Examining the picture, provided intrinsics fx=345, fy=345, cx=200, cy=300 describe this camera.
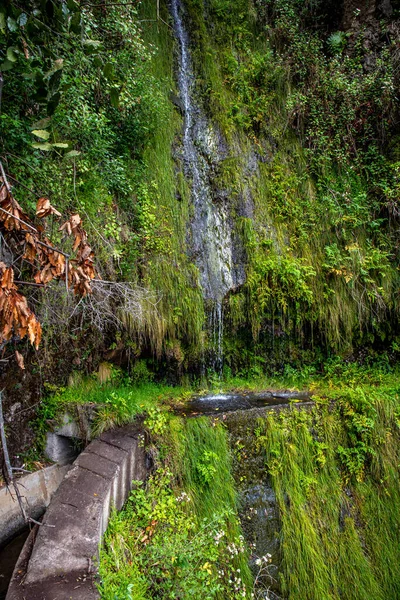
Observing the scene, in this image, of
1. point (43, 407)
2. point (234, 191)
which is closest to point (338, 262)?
point (234, 191)

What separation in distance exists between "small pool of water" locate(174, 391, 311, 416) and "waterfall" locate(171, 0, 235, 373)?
0.77 m

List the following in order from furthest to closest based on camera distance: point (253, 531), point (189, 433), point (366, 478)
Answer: point (366, 478), point (189, 433), point (253, 531)

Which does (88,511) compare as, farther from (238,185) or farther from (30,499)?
(238,185)

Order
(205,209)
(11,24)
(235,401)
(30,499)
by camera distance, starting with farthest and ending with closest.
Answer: (205,209), (235,401), (30,499), (11,24)

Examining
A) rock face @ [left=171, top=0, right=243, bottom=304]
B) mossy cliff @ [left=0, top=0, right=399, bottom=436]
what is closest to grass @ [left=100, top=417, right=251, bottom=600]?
mossy cliff @ [left=0, top=0, right=399, bottom=436]

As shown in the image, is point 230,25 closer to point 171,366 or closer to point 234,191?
point 234,191

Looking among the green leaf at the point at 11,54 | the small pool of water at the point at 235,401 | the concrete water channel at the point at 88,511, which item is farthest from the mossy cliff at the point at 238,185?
the green leaf at the point at 11,54

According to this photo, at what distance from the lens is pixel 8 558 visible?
3.33m

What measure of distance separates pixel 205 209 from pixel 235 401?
334 cm

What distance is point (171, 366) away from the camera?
18.3ft

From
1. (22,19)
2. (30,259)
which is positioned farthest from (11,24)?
(30,259)

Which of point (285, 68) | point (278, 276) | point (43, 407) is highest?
point (285, 68)

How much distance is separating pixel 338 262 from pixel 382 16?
5.32 meters

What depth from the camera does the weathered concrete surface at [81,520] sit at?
2363 mm
